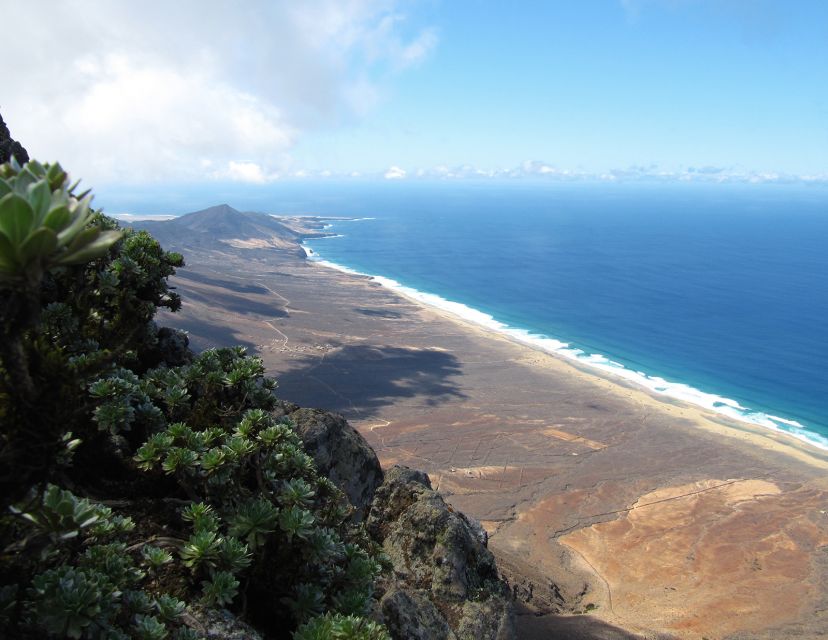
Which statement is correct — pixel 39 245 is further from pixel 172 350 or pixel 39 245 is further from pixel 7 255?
pixel 172 350

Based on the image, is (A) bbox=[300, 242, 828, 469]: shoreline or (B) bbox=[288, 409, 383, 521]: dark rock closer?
(B) bbox=[288, 409, 383, 521]: dark rock

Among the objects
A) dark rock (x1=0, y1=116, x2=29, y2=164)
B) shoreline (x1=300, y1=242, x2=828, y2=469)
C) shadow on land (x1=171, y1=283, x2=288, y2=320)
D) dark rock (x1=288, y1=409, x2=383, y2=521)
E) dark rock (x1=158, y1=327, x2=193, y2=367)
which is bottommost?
shoreline (x1=300, y1=242, x2=828, y2=469)

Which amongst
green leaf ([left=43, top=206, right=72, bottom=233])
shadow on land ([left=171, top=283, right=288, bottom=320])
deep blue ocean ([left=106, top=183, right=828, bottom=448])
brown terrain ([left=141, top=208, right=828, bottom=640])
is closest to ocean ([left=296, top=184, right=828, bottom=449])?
deep blue ocean ([left=106, top=183, right=828, bottom=448])

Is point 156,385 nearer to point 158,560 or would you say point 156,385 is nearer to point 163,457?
point 163,457

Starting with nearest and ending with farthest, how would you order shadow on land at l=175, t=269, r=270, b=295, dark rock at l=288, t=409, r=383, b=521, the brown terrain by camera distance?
dark rock at l=288, t=409, r=383, b=521
the brown terrain
shadow on land at l=175, t=269, r=270, b=295

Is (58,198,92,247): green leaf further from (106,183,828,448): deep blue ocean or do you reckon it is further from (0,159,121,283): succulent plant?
(106,183,828,448): deep blue ocean

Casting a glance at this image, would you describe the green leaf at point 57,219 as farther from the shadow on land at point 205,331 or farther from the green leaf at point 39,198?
the shadow on land at point 205,331

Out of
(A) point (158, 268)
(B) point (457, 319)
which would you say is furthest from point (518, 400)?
(A) point (158, 268)
